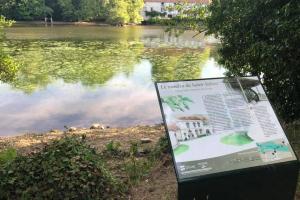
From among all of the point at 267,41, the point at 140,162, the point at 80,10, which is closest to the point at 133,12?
the point at 80,10

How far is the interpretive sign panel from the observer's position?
356 cm

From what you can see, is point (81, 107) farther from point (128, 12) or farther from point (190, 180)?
Result: point (128, 12)

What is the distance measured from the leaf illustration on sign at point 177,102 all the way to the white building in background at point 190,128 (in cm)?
10

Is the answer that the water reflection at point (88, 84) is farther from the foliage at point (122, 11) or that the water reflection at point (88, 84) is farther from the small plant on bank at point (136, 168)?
the foliage at point (122, 11)

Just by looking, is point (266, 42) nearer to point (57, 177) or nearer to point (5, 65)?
point (57, 177)

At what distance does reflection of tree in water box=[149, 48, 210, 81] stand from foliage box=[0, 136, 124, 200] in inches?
522

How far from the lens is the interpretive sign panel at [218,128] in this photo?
3564 mm

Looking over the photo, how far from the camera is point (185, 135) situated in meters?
3.66

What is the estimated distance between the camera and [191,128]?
3.71m

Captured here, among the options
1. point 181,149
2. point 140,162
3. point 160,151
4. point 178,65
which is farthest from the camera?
point 178,65

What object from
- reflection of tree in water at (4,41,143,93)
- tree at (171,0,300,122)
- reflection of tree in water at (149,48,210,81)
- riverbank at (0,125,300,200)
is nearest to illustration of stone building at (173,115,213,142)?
riverbank at (0,125,300,200)

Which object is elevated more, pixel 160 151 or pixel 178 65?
pixel 160 151

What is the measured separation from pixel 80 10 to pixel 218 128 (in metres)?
61.3

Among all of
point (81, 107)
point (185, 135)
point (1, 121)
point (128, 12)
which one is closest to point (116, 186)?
point (185, 135)
